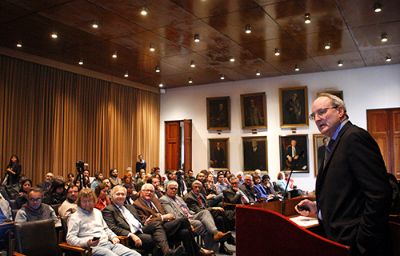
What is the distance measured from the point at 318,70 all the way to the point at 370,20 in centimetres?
487

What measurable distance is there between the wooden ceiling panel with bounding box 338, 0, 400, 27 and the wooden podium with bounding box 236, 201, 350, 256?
655cm

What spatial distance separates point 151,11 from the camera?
753 centimetres

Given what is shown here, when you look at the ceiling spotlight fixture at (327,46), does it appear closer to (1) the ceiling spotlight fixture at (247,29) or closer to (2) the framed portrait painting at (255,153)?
(1) the ceiling spotlight fixture at (247,29)

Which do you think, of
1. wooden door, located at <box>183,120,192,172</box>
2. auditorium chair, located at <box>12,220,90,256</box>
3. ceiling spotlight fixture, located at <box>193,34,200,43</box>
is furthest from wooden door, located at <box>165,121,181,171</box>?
auditorium chair, located at <box>12,220,90,256</box>

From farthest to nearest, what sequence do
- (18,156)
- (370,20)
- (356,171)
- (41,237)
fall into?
(18,156), (370,20), (41,237), (356,171)

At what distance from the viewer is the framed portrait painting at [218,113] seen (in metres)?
14.6

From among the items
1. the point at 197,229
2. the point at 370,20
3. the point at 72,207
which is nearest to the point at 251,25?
the point at 370,20

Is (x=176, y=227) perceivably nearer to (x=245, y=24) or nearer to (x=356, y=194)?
(x=356, y=194)

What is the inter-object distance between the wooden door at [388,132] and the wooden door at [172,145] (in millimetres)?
7464

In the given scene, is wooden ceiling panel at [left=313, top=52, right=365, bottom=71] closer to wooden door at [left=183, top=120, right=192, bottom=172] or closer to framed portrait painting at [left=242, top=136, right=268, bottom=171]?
framed portrait painting at [left=242, top=136, right=268, bottom=171]

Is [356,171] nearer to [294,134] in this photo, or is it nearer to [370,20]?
[370,20]

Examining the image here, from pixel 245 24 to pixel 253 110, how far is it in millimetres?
6115

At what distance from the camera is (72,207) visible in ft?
19.6

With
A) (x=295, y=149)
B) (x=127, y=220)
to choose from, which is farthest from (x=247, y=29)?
(x=295, y=149)
